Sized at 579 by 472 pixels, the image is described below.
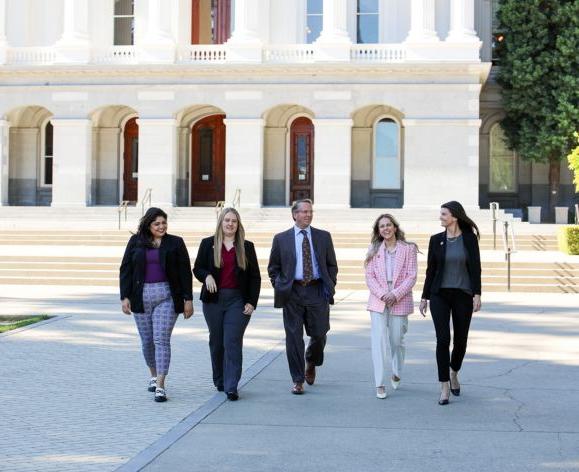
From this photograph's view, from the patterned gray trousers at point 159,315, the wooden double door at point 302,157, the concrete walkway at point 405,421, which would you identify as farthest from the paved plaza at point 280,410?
the wooden double door at point 302,157

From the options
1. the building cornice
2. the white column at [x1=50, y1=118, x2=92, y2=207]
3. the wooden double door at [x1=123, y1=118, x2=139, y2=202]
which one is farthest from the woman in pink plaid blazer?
the wooden double door at [x1=123, y1=118, x2=139, y2=202]

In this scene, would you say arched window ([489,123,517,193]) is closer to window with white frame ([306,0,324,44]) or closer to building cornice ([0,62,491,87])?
building cornice ([0,62,491,87])

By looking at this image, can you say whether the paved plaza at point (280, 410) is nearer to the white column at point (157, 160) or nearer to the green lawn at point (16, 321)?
the green lawn at point (16, 321)

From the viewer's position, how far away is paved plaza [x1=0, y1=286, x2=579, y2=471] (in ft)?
23.7

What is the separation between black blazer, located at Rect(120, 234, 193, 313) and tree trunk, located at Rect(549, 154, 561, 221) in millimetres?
29464

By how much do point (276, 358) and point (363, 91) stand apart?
22373mm

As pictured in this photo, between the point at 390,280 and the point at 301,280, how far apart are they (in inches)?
37.1

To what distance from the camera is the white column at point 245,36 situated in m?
33.5

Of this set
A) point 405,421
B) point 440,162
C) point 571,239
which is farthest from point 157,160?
point 405,421

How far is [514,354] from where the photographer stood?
12.3 meters

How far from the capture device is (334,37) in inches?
1312

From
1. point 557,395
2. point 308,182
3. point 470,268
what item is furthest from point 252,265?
point 308,182

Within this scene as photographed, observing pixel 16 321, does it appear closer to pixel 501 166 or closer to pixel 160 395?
pixel 160 395

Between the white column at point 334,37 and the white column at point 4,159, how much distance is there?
40.6 feet
